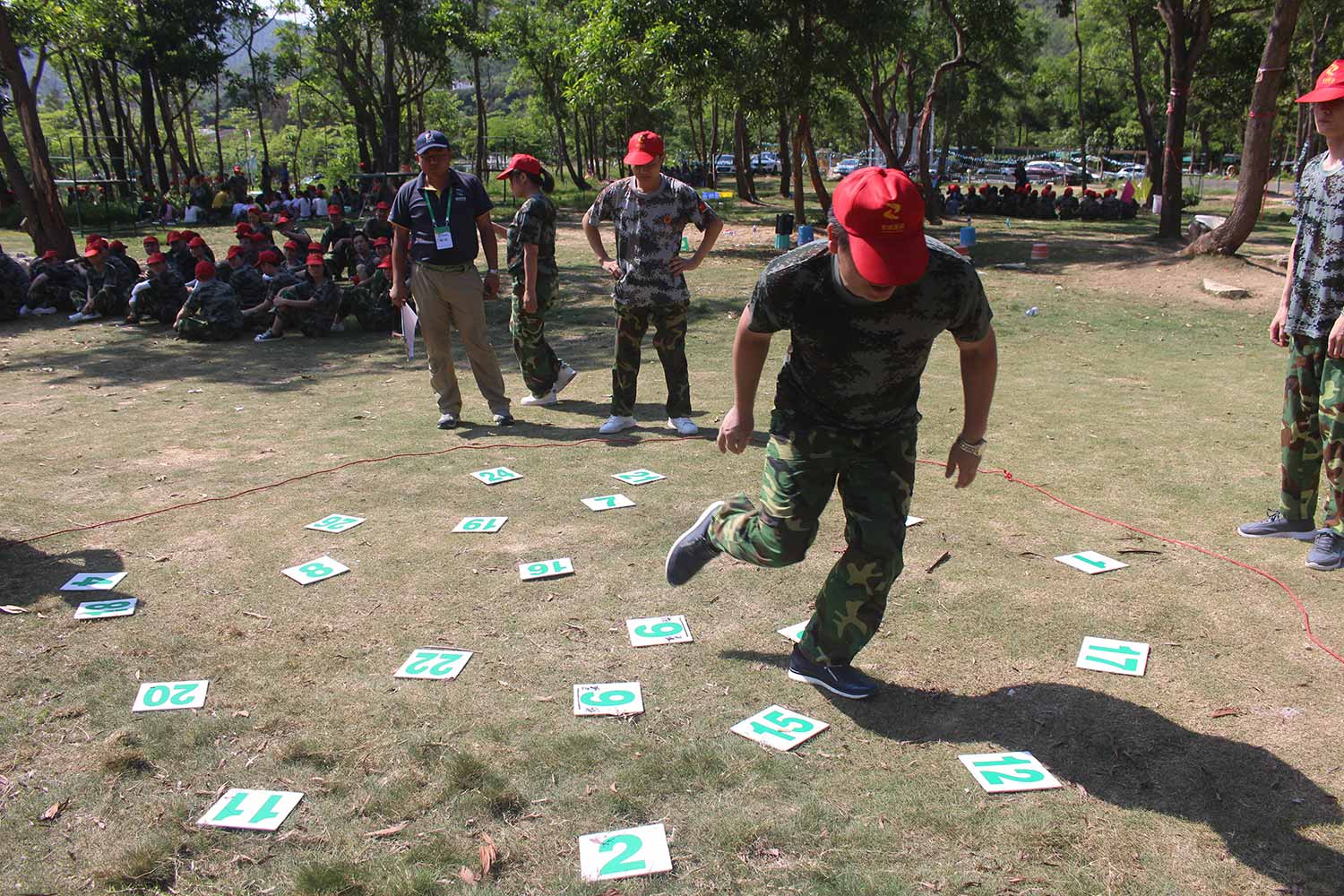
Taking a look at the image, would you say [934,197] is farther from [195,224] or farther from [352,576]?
[352,576]

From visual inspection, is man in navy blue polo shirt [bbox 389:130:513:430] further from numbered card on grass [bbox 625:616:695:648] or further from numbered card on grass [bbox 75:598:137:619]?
numbered card on grass [bbox 625:616:695:648]

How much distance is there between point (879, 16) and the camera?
720 inches

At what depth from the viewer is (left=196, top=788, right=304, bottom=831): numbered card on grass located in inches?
118

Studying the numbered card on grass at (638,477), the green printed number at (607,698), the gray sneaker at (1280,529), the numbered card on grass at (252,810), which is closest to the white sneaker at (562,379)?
the numbered card on grass at (638,477)

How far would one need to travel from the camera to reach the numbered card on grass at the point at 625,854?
2746mm

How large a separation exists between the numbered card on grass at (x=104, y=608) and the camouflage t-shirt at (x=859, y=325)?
319 centimetres

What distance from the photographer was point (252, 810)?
10.0 feet

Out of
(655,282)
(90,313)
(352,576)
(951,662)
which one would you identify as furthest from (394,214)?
(90,313)

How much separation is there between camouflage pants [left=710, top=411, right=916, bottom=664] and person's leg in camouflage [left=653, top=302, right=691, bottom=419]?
11.0ft

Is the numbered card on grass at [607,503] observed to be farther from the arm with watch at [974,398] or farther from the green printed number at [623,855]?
the green printed number at [623,855]

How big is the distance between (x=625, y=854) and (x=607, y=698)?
89 cm

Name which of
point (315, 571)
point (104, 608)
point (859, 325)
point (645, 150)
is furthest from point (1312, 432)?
point (104, 608)

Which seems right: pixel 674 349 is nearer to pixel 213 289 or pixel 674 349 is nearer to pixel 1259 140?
pixel 213 289

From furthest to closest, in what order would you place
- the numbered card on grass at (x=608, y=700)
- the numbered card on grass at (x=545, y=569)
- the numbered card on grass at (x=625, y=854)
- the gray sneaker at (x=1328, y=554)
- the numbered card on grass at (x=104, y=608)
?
the numbered card on grass at (x=545, y=569), the gray sneaker at (x=1328, y=554), the numbered card on grass at (x=104, y=608), the numbered card on grass at (x=608, y=700), the numbered card on grass at (x=625, y=854)
